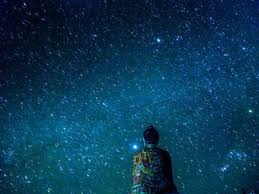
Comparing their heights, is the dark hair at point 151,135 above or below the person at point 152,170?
above

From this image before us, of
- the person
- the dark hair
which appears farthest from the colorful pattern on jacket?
the dark hair

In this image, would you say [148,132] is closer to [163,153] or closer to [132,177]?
[163,153]

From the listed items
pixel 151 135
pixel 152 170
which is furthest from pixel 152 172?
pixel 151 135

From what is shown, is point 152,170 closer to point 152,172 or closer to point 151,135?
point 152,172

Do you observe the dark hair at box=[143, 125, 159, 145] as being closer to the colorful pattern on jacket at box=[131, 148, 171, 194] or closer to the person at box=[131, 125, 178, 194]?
the person at box=[131, 125, 178, 194]

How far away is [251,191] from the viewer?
38688 millimetres

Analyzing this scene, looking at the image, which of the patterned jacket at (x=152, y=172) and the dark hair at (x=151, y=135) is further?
the dark hair at (x=151, y=135)

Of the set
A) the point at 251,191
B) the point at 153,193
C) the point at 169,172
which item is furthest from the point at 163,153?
the point at 251,191

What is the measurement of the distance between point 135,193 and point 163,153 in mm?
803

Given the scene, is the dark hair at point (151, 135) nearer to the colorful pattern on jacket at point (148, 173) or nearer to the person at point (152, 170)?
the person at point (152, 170)

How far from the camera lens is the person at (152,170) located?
4.97 meters

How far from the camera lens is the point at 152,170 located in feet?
17.0

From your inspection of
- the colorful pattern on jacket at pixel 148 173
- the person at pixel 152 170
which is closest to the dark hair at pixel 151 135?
the person at pixel 152 170

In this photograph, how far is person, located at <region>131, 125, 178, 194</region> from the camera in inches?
196
